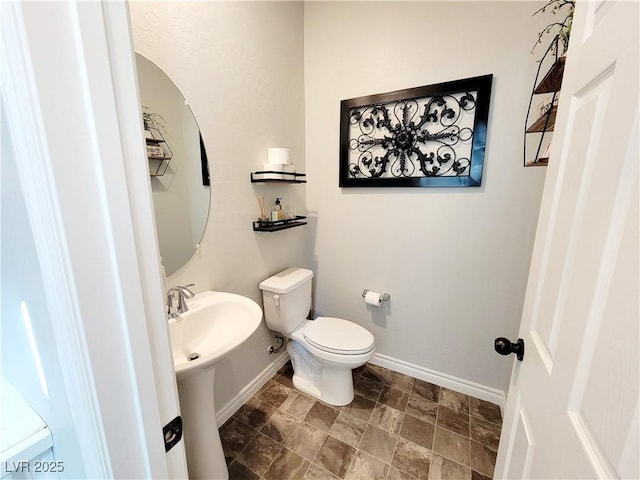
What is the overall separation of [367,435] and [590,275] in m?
1.53

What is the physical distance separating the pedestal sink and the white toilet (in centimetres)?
44

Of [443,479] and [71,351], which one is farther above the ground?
[71,351]

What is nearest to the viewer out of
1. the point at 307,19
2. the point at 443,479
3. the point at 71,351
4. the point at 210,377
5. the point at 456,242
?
the point at 71,351

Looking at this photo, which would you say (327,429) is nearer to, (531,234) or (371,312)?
(371,312)

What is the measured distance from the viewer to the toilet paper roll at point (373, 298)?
194 centimetres

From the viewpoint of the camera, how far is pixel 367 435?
1.55m

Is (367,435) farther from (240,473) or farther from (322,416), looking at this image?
(240,473)

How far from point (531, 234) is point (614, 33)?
4.31 feet

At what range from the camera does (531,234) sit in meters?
1.52

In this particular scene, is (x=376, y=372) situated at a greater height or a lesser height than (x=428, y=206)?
lesser

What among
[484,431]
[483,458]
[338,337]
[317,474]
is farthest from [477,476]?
[338,337]

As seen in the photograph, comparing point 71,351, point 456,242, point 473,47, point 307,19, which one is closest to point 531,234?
point 456,242

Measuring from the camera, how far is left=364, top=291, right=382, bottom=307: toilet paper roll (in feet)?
6.38

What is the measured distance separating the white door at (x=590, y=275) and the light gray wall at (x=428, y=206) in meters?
0.98
